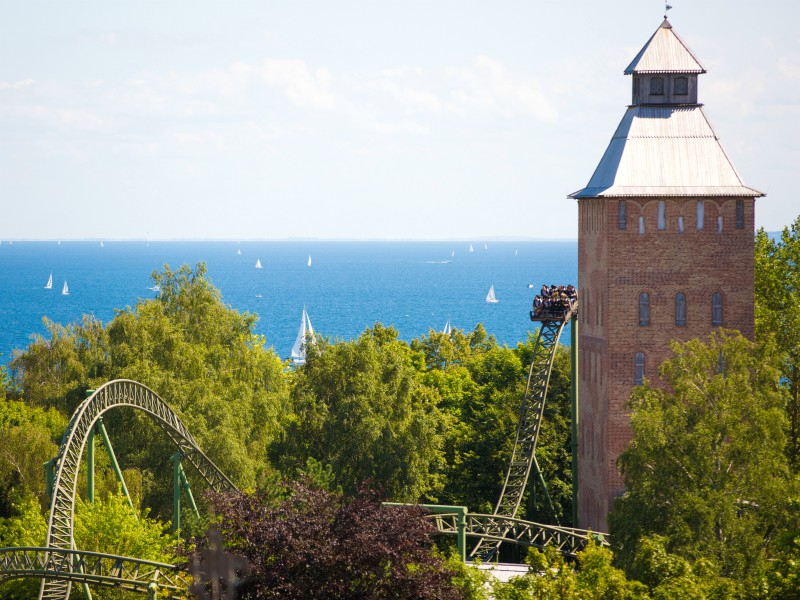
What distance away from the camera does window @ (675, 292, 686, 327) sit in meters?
48.6

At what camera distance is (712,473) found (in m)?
35.1

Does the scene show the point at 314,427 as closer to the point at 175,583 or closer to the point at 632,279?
the point at 632,279

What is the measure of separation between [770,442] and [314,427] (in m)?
21.1

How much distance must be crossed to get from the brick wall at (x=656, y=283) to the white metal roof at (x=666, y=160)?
18.5 inches

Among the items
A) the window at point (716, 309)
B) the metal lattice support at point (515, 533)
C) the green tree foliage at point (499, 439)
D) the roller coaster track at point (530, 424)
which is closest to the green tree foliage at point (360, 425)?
the metal lattice support at point (515, 533)

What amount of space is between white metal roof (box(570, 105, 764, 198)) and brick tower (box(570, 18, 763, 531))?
0.04 meters

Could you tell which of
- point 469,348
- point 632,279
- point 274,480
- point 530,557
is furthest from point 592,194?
point 469,348

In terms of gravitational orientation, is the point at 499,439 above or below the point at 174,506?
above

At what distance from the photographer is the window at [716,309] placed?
160 ft

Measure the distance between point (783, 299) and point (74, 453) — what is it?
3063 centimetres

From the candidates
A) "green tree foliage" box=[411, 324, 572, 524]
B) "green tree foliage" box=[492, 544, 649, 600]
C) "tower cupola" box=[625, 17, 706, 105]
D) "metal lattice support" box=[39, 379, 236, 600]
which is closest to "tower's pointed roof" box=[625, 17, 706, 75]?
"tower cupola" box=[625, 17, 706, 105]

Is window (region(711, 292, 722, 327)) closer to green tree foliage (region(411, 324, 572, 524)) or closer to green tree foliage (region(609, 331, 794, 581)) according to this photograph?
green tree foliage (region(411, 324, 572, 524))

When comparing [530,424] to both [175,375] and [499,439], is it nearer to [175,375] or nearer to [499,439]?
[499,439]

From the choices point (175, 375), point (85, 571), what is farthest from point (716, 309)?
point (85, 571)
